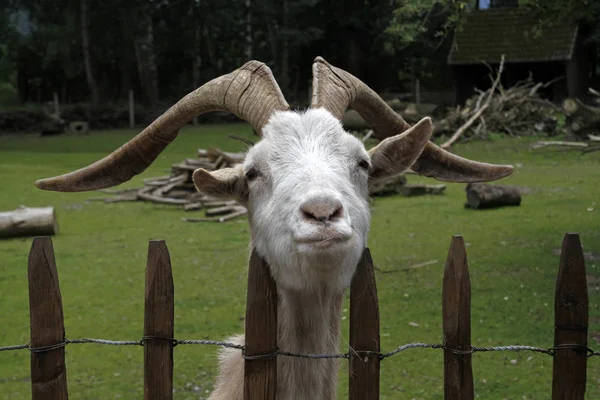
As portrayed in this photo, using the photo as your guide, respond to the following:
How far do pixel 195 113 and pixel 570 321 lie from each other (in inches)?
78.5

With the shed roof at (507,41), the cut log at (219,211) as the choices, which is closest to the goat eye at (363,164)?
the cut log at (219,211)

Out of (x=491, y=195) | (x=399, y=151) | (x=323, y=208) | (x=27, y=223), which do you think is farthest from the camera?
(x=491, y=195)

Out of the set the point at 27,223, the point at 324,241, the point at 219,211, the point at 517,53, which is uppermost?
the point at 517,53

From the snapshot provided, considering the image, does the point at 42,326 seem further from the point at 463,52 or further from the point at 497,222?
the point at 463,52

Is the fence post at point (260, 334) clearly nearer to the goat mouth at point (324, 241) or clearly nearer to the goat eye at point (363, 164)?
the goat mouth at point (324, 241)

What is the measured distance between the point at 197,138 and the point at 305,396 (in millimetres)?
27576

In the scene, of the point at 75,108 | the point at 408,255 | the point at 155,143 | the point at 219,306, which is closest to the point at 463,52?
the point at 75,108

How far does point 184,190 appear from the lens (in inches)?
654

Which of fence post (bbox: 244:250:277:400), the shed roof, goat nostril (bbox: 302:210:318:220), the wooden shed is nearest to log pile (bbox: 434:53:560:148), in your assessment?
the wooden shed

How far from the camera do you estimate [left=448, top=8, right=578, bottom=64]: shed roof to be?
32.5m

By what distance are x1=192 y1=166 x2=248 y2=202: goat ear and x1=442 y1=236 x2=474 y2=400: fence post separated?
100cm

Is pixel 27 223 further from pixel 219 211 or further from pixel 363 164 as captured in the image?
pixel 363 164

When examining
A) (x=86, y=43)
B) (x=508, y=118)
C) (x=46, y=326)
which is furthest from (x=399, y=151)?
(x=86, y=43)

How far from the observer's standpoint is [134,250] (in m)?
11.4
